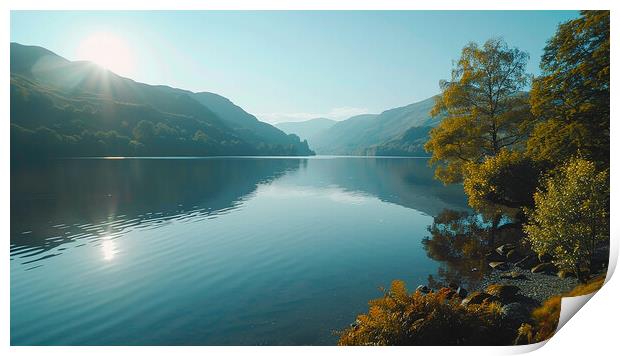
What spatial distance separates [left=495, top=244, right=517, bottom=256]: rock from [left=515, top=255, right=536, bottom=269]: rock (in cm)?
181

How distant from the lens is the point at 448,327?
11.2 metres

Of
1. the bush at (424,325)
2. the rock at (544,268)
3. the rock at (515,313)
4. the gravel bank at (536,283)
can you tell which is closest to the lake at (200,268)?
the bush at (424,325)

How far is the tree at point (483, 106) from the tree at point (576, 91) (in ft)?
27.1

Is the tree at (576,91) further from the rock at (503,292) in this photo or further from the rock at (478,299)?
the rock at (478,299)

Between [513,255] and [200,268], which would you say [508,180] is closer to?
[513,255]

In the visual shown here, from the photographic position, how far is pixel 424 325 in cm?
1087

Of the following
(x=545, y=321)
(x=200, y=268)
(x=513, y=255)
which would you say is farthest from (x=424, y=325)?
(x=200, y=268)

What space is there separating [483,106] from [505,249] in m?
13.5

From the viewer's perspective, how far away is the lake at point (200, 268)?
13.7 meters

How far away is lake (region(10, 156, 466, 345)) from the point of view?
13711 mm

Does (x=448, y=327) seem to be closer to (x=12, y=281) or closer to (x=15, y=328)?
(x=15, y=328)

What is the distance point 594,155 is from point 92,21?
26319 mm

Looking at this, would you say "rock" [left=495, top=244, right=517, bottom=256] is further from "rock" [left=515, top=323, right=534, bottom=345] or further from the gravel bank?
"rock" [left=515, top=323, right=534, bottom=345]
